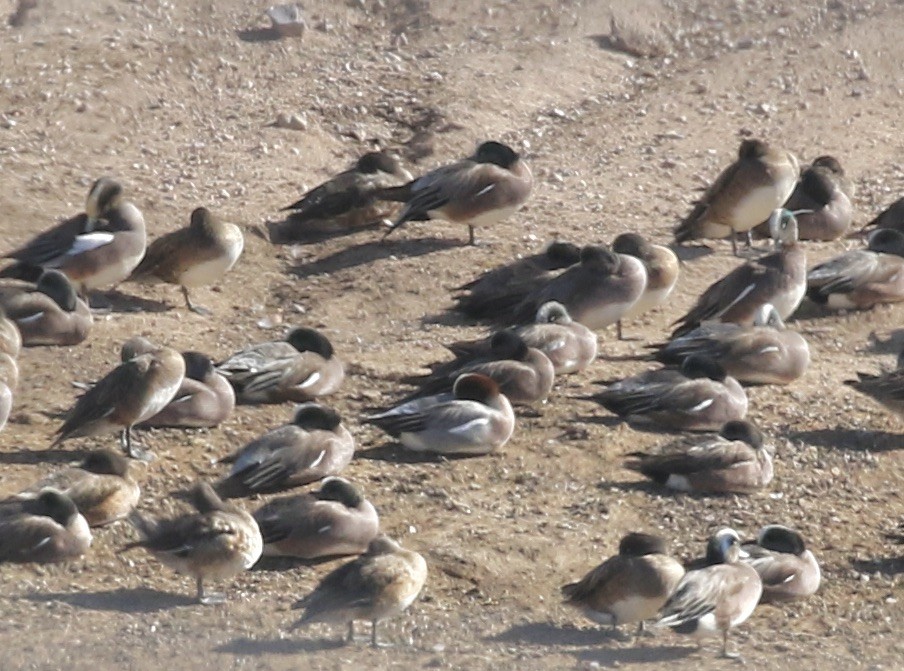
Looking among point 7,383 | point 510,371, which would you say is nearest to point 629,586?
point 510,371

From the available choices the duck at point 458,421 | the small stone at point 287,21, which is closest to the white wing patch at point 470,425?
the duck at point 458,421

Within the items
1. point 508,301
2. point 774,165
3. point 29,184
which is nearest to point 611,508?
point 508,301

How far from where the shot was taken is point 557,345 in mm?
13039

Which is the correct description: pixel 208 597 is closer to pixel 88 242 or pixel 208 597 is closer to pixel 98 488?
pixel 98 488

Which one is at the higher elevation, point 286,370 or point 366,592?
point 366,592

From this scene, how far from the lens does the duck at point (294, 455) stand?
11.0 metres

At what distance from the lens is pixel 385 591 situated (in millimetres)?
9469

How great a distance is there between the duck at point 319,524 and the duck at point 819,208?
651 cm

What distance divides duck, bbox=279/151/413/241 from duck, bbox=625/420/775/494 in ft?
16.6

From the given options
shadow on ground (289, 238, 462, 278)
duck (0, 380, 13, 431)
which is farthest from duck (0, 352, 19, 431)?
shadow on ground (289, 238, 462, 278)

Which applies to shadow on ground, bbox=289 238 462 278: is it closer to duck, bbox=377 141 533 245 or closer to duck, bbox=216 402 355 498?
duck, bbox=377 141 533 245

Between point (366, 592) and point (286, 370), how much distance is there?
3326 mm

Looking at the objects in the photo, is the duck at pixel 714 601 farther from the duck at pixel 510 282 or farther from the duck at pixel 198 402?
the duck at pixel 510 282

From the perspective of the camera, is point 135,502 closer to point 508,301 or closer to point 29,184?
point 508,301
